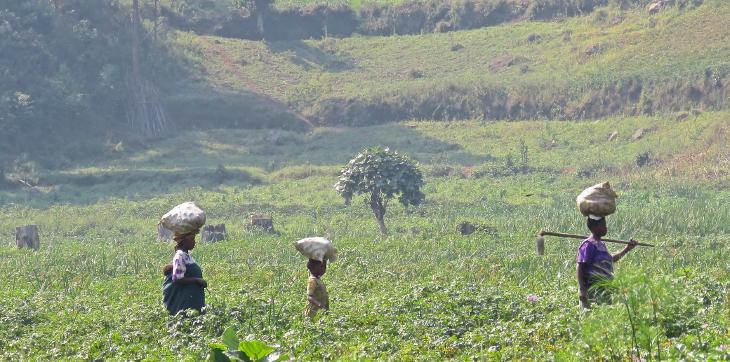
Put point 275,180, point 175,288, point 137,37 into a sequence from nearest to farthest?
point 175,288, point 275,180, point 137,37

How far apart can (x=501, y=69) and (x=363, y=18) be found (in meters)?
12.0

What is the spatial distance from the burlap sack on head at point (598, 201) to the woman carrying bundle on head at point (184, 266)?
159 inches

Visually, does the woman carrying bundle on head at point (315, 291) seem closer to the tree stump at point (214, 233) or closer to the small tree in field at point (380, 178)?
the tree stump at point (214, 233)

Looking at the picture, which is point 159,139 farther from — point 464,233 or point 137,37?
point 464,233

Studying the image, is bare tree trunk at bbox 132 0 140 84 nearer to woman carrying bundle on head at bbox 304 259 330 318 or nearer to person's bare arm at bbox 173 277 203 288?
person's bare arm at bbox 173 277 203 288

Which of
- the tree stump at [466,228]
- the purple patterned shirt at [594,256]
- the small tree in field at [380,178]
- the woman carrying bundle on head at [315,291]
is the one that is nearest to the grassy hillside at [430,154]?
the small tree in field at [380,178]

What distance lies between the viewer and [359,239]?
91.4ft

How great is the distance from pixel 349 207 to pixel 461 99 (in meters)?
14.0

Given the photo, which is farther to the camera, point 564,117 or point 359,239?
point 564,117

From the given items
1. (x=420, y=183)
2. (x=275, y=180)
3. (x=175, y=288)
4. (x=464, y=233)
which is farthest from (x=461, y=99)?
(x=175, y=288)

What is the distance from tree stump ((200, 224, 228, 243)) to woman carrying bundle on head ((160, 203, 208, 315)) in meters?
17.2

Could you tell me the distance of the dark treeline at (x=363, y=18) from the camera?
199 ft

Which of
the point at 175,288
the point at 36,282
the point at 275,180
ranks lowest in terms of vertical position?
the point at 275,180

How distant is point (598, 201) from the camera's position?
38.8 feet
